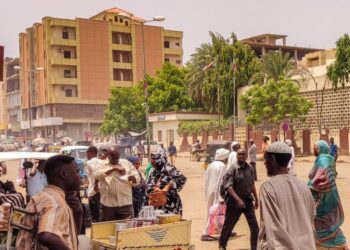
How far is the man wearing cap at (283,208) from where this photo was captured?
13.2 ft

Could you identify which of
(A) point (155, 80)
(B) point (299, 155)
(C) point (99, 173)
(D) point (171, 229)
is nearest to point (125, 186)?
(C) point (99, 173)

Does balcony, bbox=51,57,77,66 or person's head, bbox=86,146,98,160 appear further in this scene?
balcony, bbox=51,57,77,66

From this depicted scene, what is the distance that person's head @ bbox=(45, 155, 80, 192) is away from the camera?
11.7ft

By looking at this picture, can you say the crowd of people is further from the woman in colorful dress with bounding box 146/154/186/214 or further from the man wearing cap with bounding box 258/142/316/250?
the woman in colorful dress with bounding box 146/154/186/214

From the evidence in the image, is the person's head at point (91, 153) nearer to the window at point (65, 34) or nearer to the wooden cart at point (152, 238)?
the wooden cart at point (152, 238)

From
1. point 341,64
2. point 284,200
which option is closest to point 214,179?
point 284,200

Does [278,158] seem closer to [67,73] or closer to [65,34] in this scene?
[65,34]

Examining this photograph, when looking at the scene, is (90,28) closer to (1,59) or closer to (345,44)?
(345,44)

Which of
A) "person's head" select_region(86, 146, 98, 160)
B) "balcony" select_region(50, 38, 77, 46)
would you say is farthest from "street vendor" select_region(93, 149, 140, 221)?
"balcony" select_region(50, 38, 77, 46)

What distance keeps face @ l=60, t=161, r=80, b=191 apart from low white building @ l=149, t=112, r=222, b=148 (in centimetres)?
5260

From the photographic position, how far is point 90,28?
7519 cm

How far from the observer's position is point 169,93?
196 feet

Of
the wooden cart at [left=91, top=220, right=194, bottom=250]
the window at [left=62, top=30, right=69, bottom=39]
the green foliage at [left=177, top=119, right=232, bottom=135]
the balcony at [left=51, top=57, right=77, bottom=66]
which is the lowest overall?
the wooden cart at [left=91, top=220, right=194, bottom=250]

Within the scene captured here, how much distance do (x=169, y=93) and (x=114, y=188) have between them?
5208 cm
